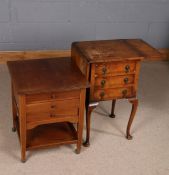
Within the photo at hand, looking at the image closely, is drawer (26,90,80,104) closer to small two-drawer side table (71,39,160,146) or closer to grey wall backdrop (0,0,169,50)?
small two-drawer side table (71,39,160,146)

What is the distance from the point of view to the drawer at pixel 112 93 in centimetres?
212

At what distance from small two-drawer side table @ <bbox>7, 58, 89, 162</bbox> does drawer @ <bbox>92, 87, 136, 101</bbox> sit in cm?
13

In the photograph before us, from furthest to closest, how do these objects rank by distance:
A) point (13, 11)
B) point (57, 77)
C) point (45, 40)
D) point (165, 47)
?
point (165, 47), point (45, 40), point (13, 11), point (57, 77)

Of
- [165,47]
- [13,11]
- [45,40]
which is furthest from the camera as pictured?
[165,47]

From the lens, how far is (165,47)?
3.85 meters

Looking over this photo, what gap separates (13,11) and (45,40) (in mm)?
436

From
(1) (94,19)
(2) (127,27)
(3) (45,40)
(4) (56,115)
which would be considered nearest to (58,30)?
(3) (45,40)

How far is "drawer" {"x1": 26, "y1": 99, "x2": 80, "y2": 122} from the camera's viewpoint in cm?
195

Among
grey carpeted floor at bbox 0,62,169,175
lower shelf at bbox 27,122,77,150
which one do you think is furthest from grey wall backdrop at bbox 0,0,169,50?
lower shelf at bbox 27,122,77,150

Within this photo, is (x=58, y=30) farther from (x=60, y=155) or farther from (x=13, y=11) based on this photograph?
(x=60, y=155)

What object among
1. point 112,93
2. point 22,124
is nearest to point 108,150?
point 112,93

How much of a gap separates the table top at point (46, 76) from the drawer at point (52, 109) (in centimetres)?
11

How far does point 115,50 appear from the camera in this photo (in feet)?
7.21

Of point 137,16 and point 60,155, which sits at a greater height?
point 137,16
